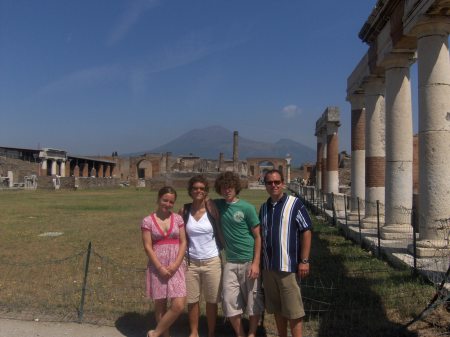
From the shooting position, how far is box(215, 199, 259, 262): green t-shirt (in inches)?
205

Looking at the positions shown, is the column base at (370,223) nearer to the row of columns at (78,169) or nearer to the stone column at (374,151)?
the stone column at (374,151)

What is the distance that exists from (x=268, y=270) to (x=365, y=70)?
10.1m

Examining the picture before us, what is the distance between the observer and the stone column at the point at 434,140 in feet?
27.7

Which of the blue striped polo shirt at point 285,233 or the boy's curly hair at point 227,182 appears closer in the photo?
the blue striped polo shirt at point 285,233

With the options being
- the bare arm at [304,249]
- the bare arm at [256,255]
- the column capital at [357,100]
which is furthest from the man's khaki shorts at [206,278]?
the column capital at [357,100]

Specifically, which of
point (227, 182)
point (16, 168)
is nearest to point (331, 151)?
point (227, 182)

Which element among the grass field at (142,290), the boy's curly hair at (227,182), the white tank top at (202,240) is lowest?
the grass field at (142,290)

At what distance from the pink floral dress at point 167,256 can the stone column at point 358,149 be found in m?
11.0

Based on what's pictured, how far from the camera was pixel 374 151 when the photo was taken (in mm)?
13273

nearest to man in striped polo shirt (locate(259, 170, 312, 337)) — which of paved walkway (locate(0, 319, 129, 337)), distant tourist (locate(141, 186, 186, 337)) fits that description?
distant tourist (locate(141, 186, 186, 337))

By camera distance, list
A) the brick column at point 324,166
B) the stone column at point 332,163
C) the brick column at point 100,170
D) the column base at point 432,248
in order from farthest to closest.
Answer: the brick column at point 100,170 → the brick column at point 324,166 → the stone column at point 332,163 → the column base at point 432,248

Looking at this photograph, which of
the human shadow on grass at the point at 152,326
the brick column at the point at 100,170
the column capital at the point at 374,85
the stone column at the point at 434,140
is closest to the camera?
the human shadow on grass at the point at 152,326

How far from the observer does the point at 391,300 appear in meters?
6.74

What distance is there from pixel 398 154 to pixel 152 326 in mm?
7178
